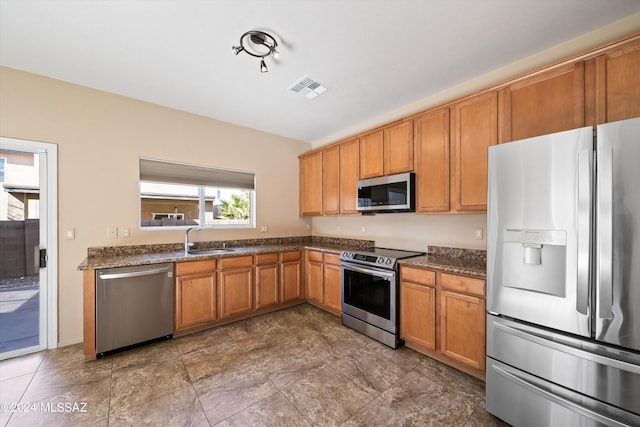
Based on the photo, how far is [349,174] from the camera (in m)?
3.76

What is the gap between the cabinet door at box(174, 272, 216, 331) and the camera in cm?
295

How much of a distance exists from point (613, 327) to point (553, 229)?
0.55 m

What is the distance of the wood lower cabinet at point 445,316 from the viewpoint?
2.14m

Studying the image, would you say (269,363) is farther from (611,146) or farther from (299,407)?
(611,146)

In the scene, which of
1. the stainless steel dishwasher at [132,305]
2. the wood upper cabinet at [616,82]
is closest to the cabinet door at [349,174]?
the wood upper cabinet at [616,82]

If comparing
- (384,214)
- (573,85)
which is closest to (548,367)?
(573,85)

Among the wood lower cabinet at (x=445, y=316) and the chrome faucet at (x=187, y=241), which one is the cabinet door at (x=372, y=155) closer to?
the wood lower cabinet at (x=445, y=316)

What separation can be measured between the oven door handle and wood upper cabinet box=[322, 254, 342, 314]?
257 millimetres

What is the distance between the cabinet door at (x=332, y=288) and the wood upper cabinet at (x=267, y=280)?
732 mm

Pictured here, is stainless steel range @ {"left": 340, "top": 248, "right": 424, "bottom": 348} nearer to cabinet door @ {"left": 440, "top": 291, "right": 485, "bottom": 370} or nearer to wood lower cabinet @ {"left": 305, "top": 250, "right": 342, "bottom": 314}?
wood lower cabinet @ {"left": 305, "top": 250, "right": 342, "bottom": 314}

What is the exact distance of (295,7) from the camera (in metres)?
1.73

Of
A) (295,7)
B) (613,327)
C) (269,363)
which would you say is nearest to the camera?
(613,327)

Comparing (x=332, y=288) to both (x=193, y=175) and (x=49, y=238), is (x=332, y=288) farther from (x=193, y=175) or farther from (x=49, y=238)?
(x=49, y=238)

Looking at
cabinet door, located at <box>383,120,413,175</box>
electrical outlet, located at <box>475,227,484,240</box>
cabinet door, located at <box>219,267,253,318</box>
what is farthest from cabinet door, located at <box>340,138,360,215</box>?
cabinet door, located at <box>219,267,253,318</box>
